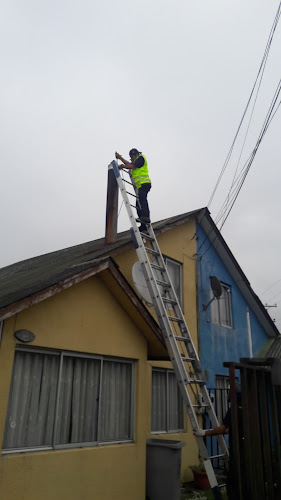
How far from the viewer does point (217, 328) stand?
11.7m

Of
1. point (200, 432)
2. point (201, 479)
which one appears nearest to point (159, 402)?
point (201, 479)

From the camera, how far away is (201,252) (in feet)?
39.4

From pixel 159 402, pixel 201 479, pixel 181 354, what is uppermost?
pixel 181 354

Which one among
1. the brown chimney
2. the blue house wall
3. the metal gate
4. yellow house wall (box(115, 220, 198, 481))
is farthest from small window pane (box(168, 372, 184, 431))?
the metal gate

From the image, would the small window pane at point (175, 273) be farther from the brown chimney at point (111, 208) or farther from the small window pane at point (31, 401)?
the small window pane at point (31, 401)

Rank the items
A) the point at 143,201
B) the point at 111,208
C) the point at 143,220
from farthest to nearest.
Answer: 1. the point at 111,208
2. the point at 143,201
3. the point at 143,220

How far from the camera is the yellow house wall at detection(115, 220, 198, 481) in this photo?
8.73 meters

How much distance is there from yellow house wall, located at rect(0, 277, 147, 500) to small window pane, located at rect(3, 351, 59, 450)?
22 cm

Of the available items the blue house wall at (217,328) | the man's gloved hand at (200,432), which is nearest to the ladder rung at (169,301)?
the man's gloved hand at (200,432)

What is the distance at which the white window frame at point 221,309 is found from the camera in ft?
39.5

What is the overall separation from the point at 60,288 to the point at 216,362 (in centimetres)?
702

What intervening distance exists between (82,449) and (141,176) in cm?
508

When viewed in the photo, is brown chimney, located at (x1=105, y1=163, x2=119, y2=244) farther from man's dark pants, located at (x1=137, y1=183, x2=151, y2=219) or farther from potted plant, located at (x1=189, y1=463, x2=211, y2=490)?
potted plant, located at (x1=189, y1=463, x2=211, y2=490)

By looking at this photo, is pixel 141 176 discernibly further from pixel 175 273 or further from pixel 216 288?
pixel 216 288
